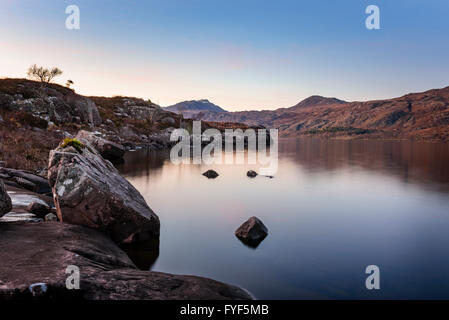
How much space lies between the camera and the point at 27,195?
14758 millimetres

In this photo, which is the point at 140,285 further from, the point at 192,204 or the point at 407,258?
the point at 192,204

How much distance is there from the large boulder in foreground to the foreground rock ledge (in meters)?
1.91

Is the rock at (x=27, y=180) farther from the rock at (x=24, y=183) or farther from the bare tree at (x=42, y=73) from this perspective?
the bare tree at (x=42, y=73)

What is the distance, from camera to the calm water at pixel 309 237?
10.7 meters

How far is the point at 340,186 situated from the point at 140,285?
3004 centimetres

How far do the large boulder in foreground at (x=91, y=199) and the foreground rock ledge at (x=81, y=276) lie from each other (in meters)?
1.91

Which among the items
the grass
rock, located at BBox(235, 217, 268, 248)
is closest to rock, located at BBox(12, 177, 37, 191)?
the grass

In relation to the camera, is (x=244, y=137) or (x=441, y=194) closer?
(x=441, y=194)

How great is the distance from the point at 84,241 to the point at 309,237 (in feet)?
38.4

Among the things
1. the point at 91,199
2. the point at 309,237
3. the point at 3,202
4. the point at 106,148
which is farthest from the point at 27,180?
the point at 106,148

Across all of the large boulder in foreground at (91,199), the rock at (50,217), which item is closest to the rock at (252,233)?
the large boulder in foreground at (91,199)

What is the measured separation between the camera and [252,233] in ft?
48.3

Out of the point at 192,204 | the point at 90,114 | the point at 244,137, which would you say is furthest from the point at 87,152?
the point at 244,137

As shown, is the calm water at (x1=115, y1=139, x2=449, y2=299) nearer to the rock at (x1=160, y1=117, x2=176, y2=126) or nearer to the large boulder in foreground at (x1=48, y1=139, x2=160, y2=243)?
the large boulder in foreground at (x1=48, y1=139, x2=160, y2=243)
